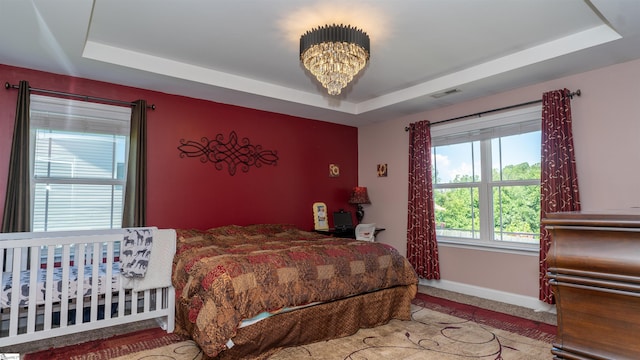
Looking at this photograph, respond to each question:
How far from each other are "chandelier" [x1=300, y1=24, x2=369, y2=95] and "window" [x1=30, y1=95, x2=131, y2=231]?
2.21 m

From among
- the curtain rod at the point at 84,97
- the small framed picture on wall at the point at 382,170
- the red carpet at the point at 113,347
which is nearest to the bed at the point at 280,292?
the red carpet at the point at 113,347

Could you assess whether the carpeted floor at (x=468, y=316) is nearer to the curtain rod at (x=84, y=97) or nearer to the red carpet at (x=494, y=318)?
the red carpet at (x=494, y=318)

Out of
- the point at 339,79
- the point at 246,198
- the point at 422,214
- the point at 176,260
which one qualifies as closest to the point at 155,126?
the point at 246,198

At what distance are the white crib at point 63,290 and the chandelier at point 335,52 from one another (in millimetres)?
1819

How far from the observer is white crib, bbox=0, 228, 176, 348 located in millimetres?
2301

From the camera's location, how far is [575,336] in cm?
97

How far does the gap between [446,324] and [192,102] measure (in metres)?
3.46

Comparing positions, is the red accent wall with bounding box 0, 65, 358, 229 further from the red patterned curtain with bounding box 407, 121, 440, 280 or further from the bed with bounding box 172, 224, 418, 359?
the red patterned curtain with bounding box 407, 121, 440, 280

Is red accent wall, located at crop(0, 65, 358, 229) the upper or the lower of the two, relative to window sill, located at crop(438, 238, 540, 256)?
upper

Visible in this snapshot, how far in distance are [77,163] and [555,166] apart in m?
4.55

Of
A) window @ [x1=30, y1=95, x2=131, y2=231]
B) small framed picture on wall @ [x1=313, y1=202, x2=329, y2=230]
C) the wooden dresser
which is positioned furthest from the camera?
small framed picture on wall @ [x1=313, y1=202, x2=329, y2=230]

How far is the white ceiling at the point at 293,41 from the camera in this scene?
237 cm

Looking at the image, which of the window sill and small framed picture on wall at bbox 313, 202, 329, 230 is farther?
small framed picture on wall at bbox 313, 202, 329, 230

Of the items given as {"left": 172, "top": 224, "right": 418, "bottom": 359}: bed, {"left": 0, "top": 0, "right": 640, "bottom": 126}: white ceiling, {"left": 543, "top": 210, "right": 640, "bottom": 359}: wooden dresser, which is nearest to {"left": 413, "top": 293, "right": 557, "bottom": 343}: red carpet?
{"left": 172, "top": 224, "right": 418, "bottom": 359}: bed
